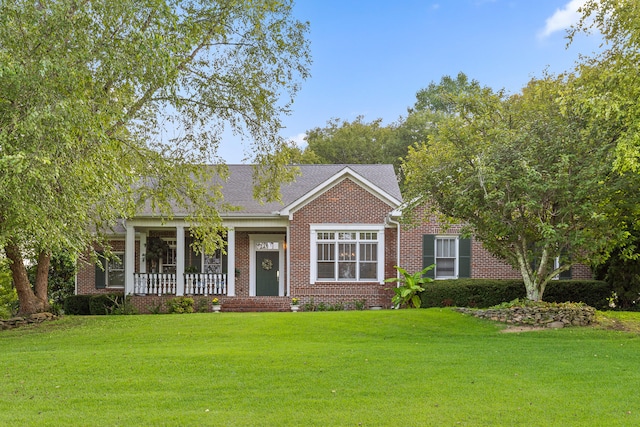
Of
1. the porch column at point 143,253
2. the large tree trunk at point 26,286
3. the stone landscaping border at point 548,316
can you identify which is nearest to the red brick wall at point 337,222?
the porch column at point 143,253

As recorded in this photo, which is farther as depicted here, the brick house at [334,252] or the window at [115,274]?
the window at [115,274]

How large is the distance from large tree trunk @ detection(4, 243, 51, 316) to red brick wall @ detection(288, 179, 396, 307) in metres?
7.36

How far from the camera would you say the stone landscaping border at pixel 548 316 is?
12742 millimetres

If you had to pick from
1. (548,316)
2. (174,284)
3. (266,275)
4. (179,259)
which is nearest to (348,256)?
(266,275)

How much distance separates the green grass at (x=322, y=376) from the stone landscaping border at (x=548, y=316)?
1.81 ft

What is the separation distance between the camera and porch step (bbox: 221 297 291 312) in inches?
742

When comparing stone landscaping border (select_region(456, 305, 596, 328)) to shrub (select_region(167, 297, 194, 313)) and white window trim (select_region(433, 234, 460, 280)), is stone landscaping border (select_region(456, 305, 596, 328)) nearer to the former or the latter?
white window trim (select_region(433, 234, 460, 280))

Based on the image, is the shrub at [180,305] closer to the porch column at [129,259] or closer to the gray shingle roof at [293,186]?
the porch column at [129,259]

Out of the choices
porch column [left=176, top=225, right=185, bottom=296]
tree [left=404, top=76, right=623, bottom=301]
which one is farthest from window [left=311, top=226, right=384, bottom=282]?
tree [left=404, top=76, right=623, bottom=301]

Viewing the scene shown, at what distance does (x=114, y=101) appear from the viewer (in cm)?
1132

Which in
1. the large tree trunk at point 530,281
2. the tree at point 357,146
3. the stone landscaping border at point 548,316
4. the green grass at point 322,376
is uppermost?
the tree at point 357,146

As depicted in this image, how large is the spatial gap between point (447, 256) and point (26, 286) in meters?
12.8

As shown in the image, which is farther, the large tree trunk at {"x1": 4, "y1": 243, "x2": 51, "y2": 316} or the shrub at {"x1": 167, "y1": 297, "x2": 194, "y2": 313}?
the shrub at {"x1": 167, "y1": 297, "x2": 194, "y2": 313}

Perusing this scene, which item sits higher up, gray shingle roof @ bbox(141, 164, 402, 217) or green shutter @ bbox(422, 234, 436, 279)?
gray shingle roof @ bbox(141, 164, 402, 217)
